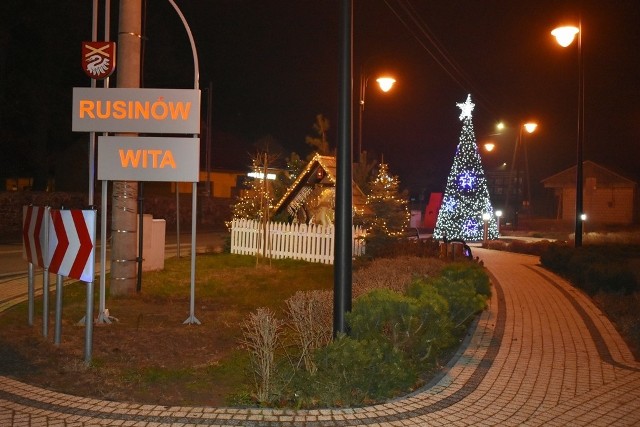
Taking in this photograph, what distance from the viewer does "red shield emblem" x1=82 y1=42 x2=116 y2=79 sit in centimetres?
921

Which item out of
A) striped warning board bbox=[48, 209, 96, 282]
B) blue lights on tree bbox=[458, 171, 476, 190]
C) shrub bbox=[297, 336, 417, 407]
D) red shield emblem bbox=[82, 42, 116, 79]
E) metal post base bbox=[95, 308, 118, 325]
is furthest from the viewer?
blue lights on tree bbox=[458, 171, 476, 190]

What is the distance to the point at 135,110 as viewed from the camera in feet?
30.0

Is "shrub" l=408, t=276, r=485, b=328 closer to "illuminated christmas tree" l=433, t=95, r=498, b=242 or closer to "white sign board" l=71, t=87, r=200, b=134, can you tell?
"white sign board" l=71, t=87, r=200, b=134

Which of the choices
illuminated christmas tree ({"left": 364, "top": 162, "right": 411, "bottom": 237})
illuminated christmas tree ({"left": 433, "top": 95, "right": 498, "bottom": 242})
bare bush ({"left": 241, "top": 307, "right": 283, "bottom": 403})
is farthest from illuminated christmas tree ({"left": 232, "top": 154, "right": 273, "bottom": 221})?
illuminated christmas tree ({"left": 433, "top": 95, "right": 498, "bottom": 242})

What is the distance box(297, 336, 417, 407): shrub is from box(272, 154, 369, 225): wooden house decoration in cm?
1224

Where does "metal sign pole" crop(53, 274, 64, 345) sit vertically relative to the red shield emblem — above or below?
below

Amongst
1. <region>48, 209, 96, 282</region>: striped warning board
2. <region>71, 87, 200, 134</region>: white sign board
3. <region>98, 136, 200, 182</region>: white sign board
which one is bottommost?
<region>48, 209, 96, 282</region>: striped warning board

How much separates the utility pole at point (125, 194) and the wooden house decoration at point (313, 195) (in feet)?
26.5

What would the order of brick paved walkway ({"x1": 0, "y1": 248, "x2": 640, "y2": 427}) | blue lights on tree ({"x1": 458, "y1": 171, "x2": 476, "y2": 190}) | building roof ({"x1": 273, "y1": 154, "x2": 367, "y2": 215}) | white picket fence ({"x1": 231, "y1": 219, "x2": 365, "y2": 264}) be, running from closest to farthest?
1. brick paved walkway ({"x1": 0, "y1": 248, "x2": 640, "y2": 427})
2. white picket fence ({"x1": 231, "y1": 219, "x2": 365, "y2": 264})
3. building roof ({"x1": 273, "y1": 154, "x2": 367, "y2": 215})
4. blue lights on tree ({"x1": 458, "y1": 171, "x2": 476, "y2": 190})

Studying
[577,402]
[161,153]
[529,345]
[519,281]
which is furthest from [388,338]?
[519,281]

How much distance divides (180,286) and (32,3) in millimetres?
24899

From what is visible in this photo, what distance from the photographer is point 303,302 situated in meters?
7.01

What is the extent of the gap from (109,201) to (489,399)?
3113cm

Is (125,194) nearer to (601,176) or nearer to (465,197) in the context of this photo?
(465,197)
